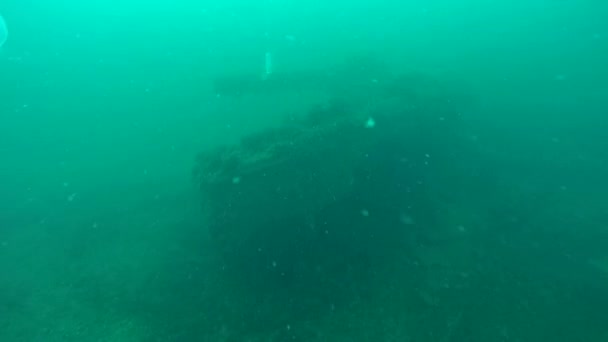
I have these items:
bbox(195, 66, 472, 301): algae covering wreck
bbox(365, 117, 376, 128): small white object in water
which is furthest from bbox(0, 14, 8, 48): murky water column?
bbox(365, 117, 376, 128): small white object in water

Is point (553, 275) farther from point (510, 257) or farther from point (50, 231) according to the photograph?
point (50, 231)

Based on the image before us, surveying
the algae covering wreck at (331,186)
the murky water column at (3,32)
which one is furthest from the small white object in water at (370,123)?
the murky water column at (3,32)

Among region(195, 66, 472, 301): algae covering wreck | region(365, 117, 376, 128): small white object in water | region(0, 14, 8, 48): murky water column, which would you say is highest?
region(0, 14, 8, 48): murky water column

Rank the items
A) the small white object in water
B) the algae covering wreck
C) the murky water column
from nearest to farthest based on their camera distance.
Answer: the algae covering wreck < the small white object in water < the murky water column

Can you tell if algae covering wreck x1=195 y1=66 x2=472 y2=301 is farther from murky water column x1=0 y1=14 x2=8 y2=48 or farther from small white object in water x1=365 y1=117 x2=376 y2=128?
murky water column x1=0 y1=14 x2=8 y2=48

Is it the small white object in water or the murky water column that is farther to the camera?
the murky water column

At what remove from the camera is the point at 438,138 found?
619 centimetres

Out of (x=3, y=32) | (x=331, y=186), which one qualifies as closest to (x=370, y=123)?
(x=331, y=186)

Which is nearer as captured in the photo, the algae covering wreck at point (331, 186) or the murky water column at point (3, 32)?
the algae covering wreck at point (331, 186)

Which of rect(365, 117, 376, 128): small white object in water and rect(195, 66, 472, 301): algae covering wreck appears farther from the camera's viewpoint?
rect(365, 117, 376, 128): small white object in water

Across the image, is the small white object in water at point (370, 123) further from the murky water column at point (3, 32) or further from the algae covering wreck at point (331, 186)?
the murky water column at point (3, 32)

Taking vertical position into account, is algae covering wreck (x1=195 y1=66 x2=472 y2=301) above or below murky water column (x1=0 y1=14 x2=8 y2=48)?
below

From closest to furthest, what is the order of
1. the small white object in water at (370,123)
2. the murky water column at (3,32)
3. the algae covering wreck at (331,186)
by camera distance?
the algae covering wreck at (331,186) < the small white object in water at (370,123) < the murky water column at (3,32)

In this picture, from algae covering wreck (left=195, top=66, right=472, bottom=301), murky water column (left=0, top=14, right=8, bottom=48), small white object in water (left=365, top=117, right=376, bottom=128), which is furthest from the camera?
murky water column (left=0, top=14, right=8, bottom=48)
